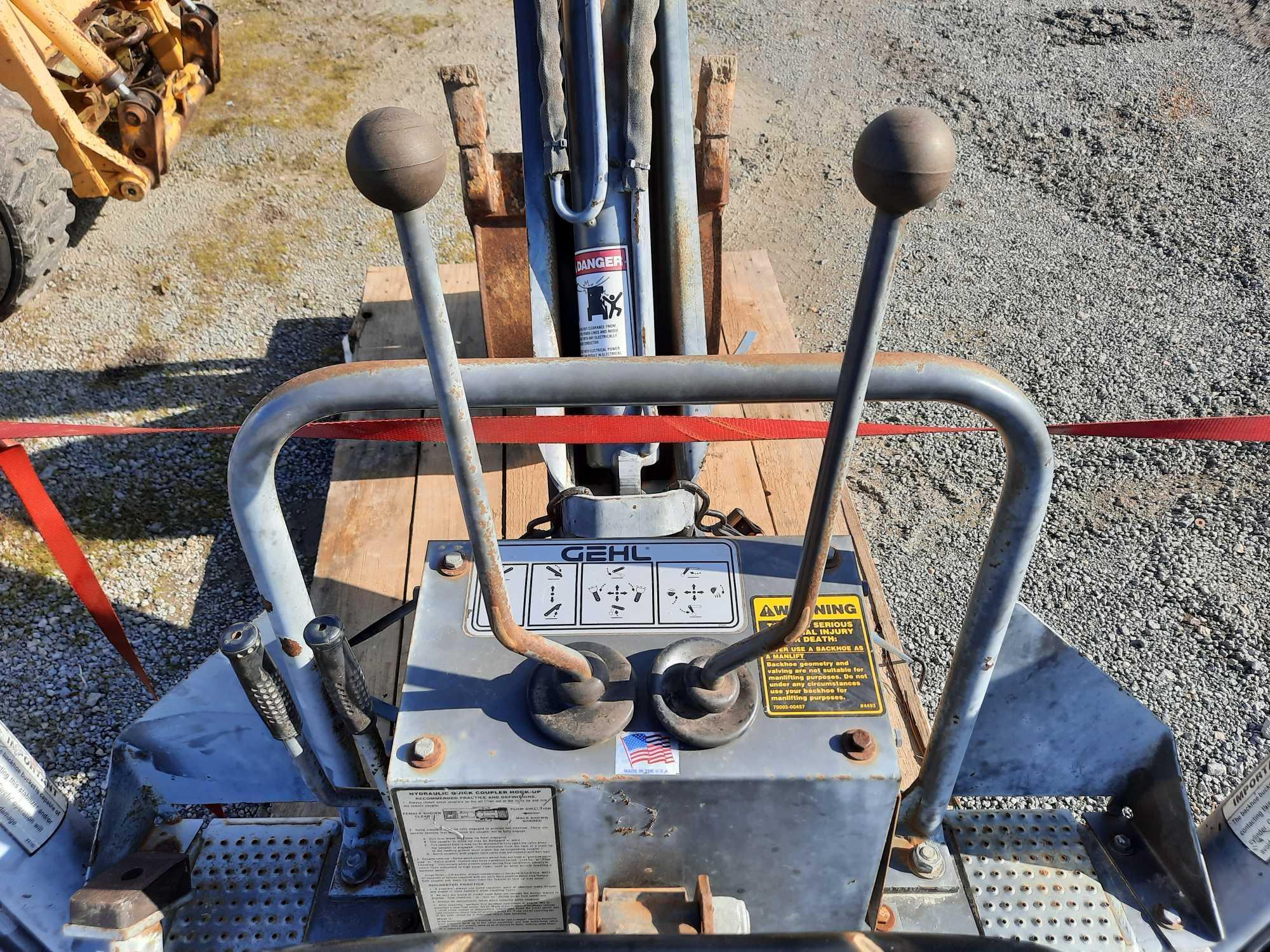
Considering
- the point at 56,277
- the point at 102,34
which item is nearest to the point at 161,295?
the point at 56,277

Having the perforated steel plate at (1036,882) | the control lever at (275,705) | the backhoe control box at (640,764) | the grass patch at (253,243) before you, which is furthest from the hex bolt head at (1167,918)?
the grass patch at (253,243)

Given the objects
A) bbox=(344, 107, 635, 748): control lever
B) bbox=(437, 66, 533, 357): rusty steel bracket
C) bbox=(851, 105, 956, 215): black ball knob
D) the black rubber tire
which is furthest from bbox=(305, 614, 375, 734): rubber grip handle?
the black rubber tire

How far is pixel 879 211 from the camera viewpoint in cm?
66

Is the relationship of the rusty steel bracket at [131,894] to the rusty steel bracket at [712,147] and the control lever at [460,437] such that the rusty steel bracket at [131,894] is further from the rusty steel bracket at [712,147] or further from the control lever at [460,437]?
the rusty steel bracket at [712,147]

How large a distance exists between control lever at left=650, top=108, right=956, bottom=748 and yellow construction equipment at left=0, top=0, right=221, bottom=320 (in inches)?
123

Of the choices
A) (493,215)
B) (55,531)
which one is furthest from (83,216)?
(55,531)

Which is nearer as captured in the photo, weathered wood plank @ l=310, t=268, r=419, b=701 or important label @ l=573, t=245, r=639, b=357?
important label @ l=573, t=245, r=639, b=357

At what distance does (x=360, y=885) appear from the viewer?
133 centimetres

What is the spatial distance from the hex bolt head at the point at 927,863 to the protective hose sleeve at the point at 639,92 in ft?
3.94

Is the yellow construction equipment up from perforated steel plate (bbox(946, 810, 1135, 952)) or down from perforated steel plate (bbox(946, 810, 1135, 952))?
up

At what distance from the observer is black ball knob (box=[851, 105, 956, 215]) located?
24.7 inches

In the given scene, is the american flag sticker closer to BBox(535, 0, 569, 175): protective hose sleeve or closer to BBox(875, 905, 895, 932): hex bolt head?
BBox(875, 905, 895, 932): hex bolt head

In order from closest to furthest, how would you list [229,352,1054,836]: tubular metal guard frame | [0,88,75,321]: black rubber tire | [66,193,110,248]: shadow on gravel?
[229,352,1054,836]: tubular metal guard frame, [0,88,75,321]: black rubber tire, [66,193,110,248]: shadow on gravel

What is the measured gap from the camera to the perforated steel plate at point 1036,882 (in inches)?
50.3
